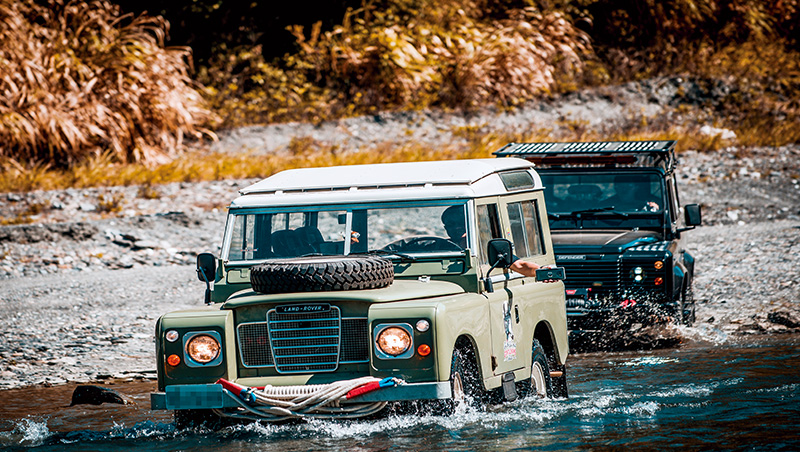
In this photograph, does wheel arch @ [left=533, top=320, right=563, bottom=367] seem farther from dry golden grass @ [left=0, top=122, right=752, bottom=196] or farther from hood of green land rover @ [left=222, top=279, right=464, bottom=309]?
dry golden grass @ [left=0, top=122, right=752, bottom=196]

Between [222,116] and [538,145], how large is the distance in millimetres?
13213

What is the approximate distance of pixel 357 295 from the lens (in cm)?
667

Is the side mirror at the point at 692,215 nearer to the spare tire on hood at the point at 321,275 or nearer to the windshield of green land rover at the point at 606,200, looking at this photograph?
the windshield of green land rover at the point at 606,200

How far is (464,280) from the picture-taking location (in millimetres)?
7348

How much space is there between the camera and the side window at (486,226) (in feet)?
25.0

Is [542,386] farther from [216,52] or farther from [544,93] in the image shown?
[216,52]

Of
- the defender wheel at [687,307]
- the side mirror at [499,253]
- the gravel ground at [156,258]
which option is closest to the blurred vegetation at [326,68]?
the gravel ground at [156,258]

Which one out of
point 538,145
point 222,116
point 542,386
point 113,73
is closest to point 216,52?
point 222,116

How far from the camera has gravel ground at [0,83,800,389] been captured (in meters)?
12.1

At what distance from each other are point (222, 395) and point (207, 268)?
53.2 inches

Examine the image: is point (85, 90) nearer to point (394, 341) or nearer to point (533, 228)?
point (533, 228)

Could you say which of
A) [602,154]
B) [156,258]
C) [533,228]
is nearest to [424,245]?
[533,228]

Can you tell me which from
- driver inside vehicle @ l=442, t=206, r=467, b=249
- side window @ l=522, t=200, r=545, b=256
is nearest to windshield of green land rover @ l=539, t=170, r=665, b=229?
side window @ l=522, t=200, r=545, b=256

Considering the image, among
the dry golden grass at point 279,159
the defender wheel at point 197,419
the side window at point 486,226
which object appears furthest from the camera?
the dry golden grass at point 279,159
